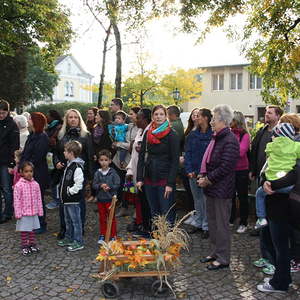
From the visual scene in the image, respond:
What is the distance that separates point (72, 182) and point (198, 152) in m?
1.98

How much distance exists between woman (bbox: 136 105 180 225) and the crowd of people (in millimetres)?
15

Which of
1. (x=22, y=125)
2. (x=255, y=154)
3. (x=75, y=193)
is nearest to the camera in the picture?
(x=75, y=193)

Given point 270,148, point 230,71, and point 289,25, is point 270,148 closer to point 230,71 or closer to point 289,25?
point 289,25

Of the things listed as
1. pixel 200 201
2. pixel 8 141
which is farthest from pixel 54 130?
pixel 200 201

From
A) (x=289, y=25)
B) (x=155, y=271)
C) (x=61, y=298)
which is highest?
(x=289, y=25)

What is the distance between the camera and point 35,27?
19203 millimetres

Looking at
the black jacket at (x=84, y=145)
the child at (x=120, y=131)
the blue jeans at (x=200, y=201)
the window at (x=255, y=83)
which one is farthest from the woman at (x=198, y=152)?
the window at (x=255, y=83)

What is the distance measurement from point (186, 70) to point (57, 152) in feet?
94.4

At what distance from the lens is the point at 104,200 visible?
5.95 m

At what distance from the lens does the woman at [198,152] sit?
5.95 meters

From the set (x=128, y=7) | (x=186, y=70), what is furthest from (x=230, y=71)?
(x=128, y=7)

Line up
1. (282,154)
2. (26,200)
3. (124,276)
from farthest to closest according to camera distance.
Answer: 1. (26,200)
2. (124,276)
3. (282,154)

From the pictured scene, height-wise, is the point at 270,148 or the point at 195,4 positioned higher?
the point at 195,4

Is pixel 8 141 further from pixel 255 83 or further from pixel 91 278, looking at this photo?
pixel 255 83
